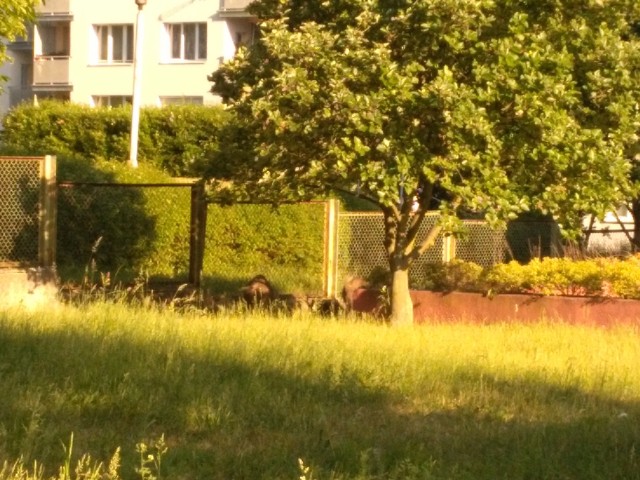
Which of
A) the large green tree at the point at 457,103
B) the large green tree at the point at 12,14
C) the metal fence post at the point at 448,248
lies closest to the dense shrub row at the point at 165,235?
the metal fence post at the point at 448,248

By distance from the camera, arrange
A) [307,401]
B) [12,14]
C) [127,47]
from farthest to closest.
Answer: [127,47] → [12,14] → [307,401]

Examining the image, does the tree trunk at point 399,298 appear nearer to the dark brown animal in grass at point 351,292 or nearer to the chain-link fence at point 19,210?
the dark brown animal in grass at point 351,292

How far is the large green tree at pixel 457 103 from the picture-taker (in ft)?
41.1

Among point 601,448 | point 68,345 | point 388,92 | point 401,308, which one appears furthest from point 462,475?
point 401,308

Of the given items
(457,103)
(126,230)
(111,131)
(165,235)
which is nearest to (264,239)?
(165,235)

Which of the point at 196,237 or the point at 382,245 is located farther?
the point at 382,245

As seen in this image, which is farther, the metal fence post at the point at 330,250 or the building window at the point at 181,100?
the building window at the point at 181,100

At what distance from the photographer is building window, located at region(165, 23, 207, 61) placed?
43156mm

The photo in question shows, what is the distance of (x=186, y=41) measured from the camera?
143 ft

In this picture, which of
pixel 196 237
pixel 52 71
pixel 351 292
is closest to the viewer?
pixel 351 292

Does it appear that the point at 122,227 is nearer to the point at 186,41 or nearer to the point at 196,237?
the point at 196,237

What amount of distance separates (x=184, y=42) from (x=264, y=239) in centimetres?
2157

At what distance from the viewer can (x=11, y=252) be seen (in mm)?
18266

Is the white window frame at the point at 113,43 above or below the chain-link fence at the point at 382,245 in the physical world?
above
